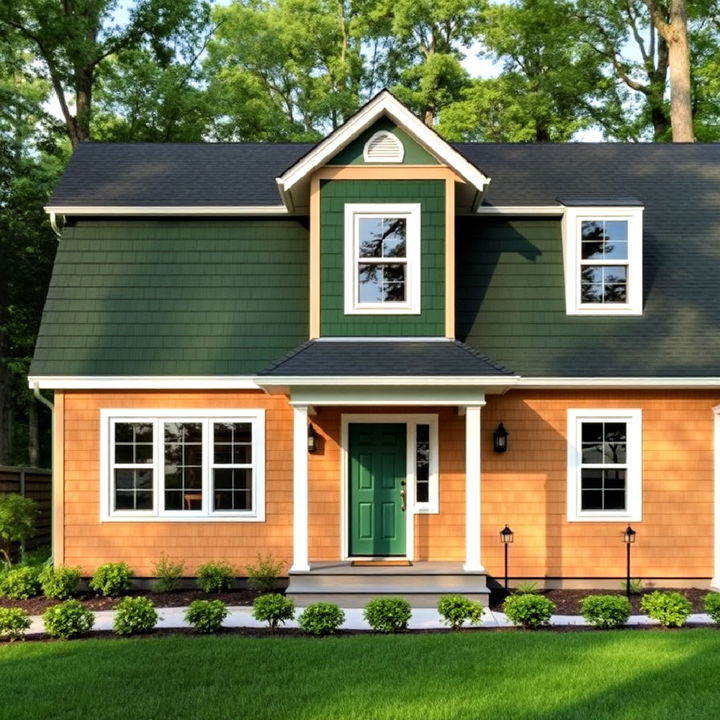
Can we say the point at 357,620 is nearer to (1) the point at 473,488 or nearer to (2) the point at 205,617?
(2) the point at 205,617

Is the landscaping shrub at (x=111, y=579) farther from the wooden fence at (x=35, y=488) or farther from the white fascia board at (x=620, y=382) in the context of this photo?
the white fascia board at (x=620, y=382)

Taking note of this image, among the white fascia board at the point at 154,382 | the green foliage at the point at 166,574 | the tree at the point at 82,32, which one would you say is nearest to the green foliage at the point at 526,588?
the white fascia board at the point at 154,382

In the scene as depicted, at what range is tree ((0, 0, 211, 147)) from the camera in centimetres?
2333

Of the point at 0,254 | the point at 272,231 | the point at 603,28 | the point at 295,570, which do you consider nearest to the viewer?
the point at 295,570

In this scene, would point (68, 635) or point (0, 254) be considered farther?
point (0, 254)

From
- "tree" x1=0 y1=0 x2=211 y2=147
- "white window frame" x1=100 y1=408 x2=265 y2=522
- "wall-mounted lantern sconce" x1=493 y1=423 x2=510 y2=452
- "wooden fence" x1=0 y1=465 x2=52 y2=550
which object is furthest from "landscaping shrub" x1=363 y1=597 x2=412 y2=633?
"tree" x1=0 y1=0 x2=211 y2=147

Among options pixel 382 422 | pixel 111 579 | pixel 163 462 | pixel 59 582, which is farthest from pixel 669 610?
pixel 59 582

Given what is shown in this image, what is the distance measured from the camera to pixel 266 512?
12789 mm

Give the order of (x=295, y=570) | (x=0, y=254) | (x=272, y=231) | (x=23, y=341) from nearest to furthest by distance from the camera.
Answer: (x=295, y=570) < (x=272, y=231) < (x=0, y=254) < (x=23, y=341)

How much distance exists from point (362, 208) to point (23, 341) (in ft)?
56.2

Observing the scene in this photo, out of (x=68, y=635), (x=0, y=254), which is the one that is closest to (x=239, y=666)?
(x=68, y=635)

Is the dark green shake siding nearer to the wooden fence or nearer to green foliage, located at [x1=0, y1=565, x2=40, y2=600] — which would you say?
green foliage, located at [x1=0, y1=565, x2=40, y2=600]

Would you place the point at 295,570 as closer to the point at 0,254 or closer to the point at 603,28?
the point at 0,254

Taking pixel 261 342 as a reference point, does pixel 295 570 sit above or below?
below
